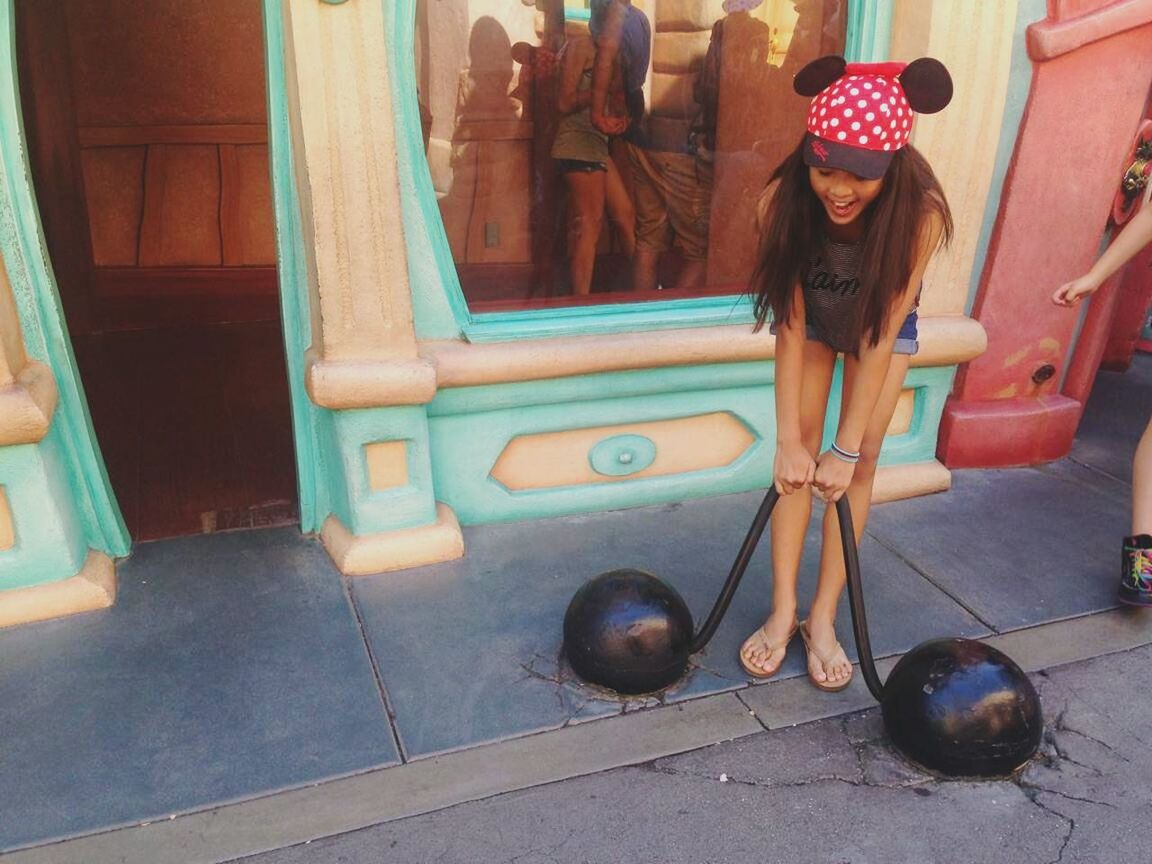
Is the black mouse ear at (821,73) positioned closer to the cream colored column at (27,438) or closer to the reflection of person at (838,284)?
the reflection of person at (838,284)

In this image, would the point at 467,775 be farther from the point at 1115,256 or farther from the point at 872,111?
the point at 1115,256

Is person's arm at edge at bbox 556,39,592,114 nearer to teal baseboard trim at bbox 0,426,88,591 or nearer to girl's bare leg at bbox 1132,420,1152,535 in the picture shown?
teal baseboard trim at bbox 0,426,88,591

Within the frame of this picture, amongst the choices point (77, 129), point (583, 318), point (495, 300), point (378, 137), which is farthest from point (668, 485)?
point (77, 129)

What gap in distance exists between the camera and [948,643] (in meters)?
2.40

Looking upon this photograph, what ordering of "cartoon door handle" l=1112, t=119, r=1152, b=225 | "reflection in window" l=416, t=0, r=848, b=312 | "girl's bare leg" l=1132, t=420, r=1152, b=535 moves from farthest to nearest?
"cartoon door handle" l=1112, t=119, r=1152, b=225, "reflection in window" l=416, t=0, r=848, b=312, "girl's bare leg" l=1132, t=420, r=1152, b=535

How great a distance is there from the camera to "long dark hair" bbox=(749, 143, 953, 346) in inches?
86.2

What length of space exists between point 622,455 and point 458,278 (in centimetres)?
91

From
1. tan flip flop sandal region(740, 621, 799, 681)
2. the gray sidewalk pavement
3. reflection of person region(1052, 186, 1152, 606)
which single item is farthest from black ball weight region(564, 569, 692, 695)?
reflection of person region(1052, 186, 1152, 606)

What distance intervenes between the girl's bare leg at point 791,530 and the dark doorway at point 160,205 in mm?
2584

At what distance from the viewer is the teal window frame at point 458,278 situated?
9.84 feet

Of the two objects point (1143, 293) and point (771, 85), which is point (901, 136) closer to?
point (771, 85)

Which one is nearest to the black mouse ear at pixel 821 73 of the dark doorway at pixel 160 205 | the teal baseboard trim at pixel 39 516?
the teal baseboard trim at pixel 39 516

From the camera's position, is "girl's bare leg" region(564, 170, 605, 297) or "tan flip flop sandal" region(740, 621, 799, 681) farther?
"girl's bare leg" region(564, 170, 605, 297)

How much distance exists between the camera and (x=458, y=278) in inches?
130
